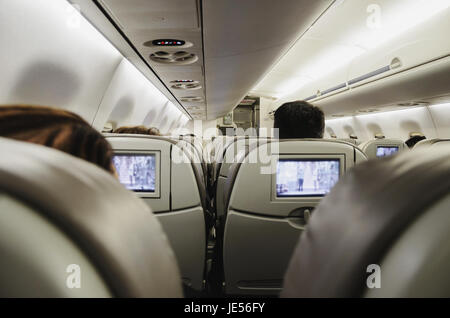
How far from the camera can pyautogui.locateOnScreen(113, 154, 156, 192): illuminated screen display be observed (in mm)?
1782

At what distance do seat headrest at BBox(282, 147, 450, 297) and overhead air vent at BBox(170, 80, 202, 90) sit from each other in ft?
19.8

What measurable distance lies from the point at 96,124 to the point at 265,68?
3147 millimetres

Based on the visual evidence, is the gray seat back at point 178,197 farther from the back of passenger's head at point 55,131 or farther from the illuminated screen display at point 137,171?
the back of passenger's head at point 55,131

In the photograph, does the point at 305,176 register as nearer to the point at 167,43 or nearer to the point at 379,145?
the point at 167,43

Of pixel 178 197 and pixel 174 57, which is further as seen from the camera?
pixel 174 57

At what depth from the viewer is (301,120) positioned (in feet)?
6.94

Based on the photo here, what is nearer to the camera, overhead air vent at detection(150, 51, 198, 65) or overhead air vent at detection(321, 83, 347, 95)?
overhead air vent at detection(150, 51, 198, 65)

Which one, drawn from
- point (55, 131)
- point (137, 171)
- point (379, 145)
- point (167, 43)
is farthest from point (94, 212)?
point (379, 145)

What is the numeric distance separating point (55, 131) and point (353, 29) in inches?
213

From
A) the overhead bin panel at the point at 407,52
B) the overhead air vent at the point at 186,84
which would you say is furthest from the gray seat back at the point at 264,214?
the overhead air vent at the point at 186,84

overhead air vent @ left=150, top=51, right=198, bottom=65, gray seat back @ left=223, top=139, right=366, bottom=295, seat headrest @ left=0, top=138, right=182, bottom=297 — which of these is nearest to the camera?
seat headrest @ left=0, top=138, right=182, bottom=297

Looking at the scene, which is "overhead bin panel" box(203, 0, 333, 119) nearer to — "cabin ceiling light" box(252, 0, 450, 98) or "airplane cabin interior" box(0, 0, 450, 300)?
"airplane cabin interior" box(0, 0, 450, 300)

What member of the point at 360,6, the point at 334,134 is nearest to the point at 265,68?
the point at 360,6

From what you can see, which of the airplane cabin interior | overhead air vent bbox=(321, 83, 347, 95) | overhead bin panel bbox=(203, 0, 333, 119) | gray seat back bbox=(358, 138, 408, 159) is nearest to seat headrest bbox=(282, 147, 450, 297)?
the airplane cabin interior
